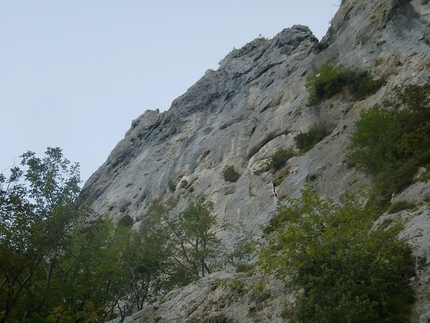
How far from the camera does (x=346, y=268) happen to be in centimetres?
→ 732

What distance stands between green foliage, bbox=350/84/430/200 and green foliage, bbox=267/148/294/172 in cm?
637

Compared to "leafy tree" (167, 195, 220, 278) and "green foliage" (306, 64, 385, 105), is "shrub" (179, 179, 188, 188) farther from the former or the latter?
"leafy tree" (167, 195, 220, 278)

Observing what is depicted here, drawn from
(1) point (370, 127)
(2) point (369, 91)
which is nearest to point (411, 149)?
(1) point (370, 127)

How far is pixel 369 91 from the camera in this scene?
2181 cm

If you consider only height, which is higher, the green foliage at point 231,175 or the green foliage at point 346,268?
the green foliage at point 231,175

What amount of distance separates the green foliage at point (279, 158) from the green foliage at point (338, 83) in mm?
4548

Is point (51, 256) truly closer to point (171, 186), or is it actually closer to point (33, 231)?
point (33, 231)

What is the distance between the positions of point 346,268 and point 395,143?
8257 millimetres

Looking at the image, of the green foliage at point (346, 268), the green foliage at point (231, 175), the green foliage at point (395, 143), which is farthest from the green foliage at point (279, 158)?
the green foliage at point (346, 268)

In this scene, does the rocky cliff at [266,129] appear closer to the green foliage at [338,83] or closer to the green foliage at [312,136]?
the green foliage at [338,83]

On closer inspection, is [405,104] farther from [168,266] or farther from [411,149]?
[168,266]

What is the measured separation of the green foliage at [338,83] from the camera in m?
22.3

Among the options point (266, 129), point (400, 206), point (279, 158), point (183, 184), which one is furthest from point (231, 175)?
point (400, 206)

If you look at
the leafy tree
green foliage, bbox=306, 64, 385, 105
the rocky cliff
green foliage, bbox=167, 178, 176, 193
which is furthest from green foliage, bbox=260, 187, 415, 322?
green foliage, bbox=167, 178, 176, 193
